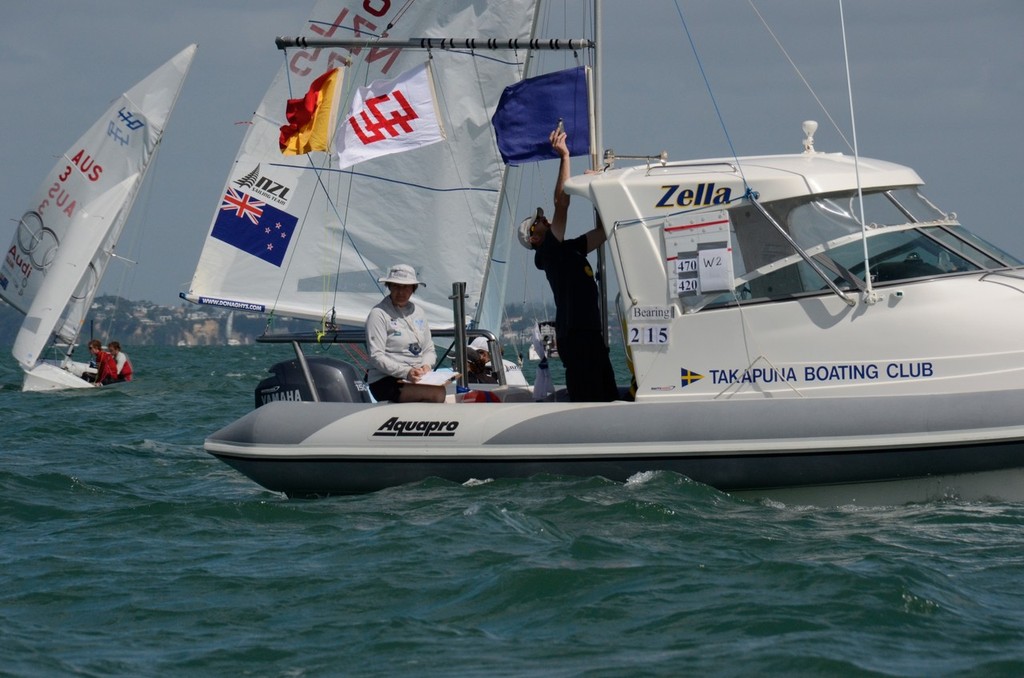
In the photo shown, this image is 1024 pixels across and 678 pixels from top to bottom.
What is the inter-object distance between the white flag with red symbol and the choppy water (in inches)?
142

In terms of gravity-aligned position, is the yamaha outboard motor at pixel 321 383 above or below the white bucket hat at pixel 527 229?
below

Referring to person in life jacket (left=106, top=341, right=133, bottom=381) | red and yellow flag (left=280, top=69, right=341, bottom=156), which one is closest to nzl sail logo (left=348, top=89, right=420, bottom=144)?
red and yellow flag (left=280, top=69, right=341, bottom=156)

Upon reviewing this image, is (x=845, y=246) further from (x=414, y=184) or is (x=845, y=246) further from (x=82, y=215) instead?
(x=82, y=215)

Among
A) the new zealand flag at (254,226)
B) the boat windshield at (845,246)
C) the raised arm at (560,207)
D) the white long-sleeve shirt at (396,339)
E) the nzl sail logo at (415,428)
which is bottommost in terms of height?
the nzl sail logo at (415,428)

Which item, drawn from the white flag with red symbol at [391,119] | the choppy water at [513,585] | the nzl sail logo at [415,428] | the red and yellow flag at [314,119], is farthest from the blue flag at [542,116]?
the choppy water at [513,585]

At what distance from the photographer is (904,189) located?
8102mm

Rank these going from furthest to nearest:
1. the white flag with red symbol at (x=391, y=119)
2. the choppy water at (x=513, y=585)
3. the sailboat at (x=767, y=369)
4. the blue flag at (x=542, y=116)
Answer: the white flag with red symbol at (x=391, y=119) < the blue flag at (x=542, y=116) < the sailboat at (x=767, y=369) < the choppy water at (x=513, y=585)

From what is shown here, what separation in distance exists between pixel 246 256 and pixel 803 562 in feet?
28.7

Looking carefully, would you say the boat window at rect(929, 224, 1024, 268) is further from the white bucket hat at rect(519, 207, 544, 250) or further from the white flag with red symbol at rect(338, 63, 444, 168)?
the white flag with red symbol at rect(338, 63, 444, 168)

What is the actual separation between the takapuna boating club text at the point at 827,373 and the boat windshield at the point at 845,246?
1.37 ft

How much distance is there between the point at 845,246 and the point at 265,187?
7.44 m

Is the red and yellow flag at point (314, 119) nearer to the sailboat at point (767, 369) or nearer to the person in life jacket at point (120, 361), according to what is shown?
the sailboat at point (767, 369)

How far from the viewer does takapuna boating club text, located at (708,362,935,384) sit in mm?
7551

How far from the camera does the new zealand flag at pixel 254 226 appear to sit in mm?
13664
